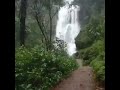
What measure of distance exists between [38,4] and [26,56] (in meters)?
4.00

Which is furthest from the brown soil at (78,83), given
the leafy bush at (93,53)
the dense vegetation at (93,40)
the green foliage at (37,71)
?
the leafy bush at (93,53)

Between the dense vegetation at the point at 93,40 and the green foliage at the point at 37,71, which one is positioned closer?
the green foliage at the point at 37,71

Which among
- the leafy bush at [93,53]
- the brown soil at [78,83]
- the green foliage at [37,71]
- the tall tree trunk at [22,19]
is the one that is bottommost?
the brown soil at [78,83]

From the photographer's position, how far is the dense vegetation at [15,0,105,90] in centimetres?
499

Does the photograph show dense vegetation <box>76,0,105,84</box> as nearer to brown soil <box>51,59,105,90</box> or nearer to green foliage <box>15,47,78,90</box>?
brown soil <box>51,59,105,90</box>

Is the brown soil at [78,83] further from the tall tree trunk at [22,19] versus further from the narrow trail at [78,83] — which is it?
the tall tree trunk at [22,19]

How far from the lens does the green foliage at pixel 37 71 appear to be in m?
4.68

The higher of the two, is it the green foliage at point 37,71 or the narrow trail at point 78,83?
the green foliage at point 37,71

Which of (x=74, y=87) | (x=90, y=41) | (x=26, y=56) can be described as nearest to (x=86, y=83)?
(x=74, y=87)

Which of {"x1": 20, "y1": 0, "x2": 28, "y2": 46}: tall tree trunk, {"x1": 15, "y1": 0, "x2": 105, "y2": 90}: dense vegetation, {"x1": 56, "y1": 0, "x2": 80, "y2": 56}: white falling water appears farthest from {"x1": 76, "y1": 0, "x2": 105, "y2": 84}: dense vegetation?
{"x1": 56, "y1": 0, "x2": 80, "y2": 56}: white falling water

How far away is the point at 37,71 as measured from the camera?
509cm
